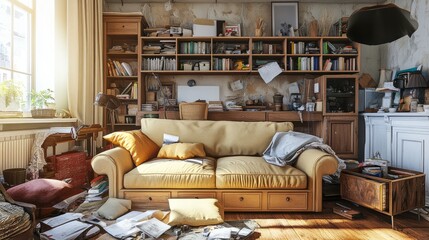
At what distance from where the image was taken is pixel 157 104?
191 inches

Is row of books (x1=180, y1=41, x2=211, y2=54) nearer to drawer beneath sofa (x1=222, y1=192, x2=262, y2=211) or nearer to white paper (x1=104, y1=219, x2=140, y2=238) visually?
drawer beneath sofa (x1=222, y1=192, x2=262, y2=211)

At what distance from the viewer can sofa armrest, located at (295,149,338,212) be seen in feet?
8.38

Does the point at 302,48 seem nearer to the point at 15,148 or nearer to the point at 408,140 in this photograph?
the point at 408,140

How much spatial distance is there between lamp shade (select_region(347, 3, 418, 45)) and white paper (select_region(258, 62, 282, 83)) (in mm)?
2712

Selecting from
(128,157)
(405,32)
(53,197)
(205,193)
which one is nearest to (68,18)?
(128,157)

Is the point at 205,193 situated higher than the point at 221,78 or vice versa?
the point at 221,78

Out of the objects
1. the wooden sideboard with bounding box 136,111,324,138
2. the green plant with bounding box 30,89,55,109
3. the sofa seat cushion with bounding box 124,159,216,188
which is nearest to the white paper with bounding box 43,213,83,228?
the sofa seat cushion with bounding box 124,159,216,188

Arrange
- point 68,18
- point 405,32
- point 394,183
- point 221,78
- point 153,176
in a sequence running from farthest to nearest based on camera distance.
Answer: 1. point 221,78
2. point 68,18
3. point 153,176
4. point 394,183
5. point 405,32

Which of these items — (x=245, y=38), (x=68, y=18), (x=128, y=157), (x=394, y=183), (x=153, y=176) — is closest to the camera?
(x=394, y=183)

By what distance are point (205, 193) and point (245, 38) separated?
2868mm

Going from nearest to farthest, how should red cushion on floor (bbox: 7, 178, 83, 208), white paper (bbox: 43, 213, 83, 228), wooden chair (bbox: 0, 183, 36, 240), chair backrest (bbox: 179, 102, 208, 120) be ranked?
wooden chair (bbox: 0, 183, 36, 240) → white paper (bbox: 43, 213, 83, 228) → red cushion on floor (bbox: 7, 178, 83, 208) → chair backrest (bbox: 179, 102, 208, 120)

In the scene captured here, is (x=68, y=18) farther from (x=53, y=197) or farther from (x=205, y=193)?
(x=205, y=193)

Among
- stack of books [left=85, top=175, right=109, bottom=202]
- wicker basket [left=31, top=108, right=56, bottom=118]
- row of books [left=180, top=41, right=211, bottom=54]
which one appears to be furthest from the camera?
row of books [left=180, top=41, right=211, bottom=54]

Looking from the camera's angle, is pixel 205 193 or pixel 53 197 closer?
pixel 53 197
